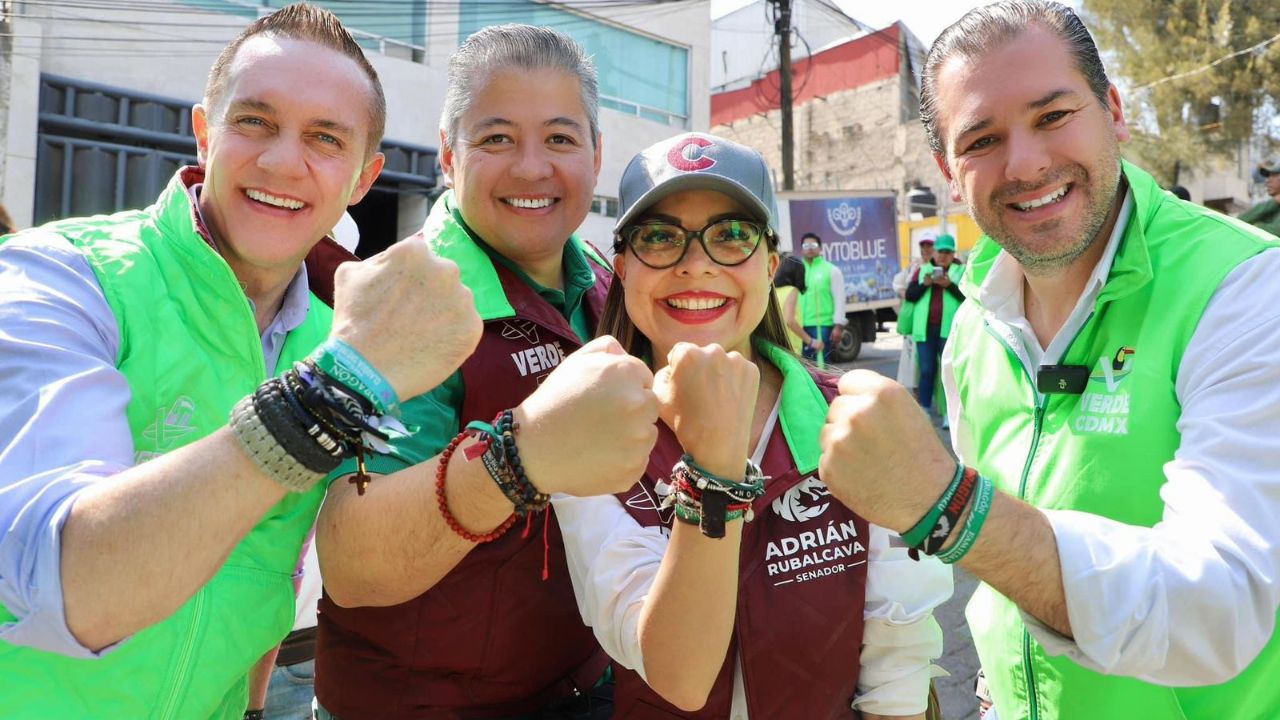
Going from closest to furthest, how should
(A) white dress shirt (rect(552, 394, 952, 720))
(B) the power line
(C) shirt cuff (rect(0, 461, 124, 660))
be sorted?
(C) shirt cuff (rect(0, 461, 124, 660)), (A) white dress shirt (rect(552, 394, 952, 720)), (B) the power line

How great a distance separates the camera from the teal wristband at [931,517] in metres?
1.40

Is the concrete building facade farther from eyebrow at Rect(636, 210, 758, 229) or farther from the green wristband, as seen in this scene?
the green wristband

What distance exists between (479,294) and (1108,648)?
58.9 inches

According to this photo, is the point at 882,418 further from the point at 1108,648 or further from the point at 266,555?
the point at 266,555

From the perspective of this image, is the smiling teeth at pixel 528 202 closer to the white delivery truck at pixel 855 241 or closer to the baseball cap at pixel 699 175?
the baseball cap at pixel 699 175

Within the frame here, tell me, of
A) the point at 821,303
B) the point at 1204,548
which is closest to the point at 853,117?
the point at 821,303

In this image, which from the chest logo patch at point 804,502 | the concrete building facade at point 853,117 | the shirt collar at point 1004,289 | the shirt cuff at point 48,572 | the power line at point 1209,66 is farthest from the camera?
the concrete building facade at point 853,117

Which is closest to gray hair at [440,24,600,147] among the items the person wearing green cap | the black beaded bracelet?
the black beaded bracelet

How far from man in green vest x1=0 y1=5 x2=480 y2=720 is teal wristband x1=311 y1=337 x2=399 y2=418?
2cm

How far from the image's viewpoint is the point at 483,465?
144 centimetres

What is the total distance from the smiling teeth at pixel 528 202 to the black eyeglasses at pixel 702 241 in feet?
1.26

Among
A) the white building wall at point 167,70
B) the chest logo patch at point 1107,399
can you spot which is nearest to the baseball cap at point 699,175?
the chest logo patch at point 1107,399

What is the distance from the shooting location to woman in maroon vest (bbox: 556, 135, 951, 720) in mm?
1535

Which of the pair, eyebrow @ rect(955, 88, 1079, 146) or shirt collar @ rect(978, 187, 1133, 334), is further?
shirt collar @ rect(978, 187, 1133, 334)
